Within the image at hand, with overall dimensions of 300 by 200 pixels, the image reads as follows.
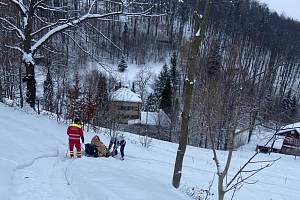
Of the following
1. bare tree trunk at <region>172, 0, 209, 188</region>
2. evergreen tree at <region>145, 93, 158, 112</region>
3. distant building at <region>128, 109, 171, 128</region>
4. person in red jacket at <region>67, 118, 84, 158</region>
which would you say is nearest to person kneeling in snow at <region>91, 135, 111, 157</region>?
person in red jacket at <region>67, 118, 84, 158</region>

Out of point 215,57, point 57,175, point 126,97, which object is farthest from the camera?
point 126,97

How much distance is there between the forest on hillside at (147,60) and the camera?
30.0 ft

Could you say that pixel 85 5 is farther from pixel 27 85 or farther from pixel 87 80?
pixel 87 80

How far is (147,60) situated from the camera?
88.9 m

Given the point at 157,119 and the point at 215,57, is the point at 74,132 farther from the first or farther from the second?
the point at 157,119

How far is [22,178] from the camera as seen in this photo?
838cm

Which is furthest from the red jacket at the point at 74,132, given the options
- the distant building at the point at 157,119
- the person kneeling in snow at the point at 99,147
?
the distant building at the point at 157,119

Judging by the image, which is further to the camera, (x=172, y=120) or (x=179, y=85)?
(x=179, y=85)

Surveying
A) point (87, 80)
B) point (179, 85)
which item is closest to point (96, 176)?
point (87, 80)

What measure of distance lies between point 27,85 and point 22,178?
10.4 m

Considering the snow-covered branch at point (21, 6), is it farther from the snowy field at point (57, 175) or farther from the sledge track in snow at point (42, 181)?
the sledge track in snow at point (42, 181)

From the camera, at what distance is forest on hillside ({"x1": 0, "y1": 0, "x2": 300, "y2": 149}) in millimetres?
9133

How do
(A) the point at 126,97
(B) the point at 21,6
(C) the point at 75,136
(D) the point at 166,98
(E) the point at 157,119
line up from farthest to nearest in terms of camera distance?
(A) the point at 126,97
(D) the point at 166,98
(E) the point at 157,119
(B) the point at 21,6
(C) the point at 75,136

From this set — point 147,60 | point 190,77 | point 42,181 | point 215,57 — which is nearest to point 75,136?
point 42,181
